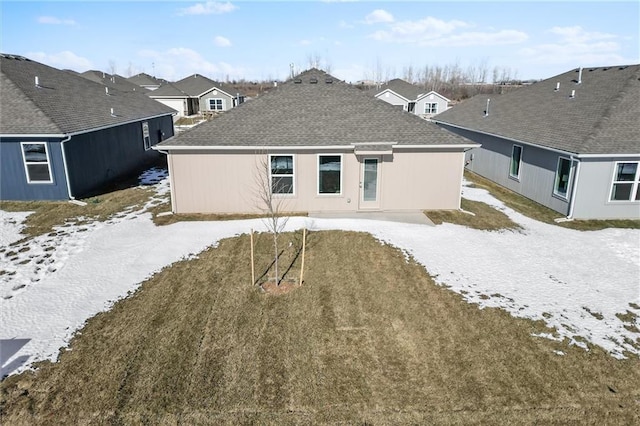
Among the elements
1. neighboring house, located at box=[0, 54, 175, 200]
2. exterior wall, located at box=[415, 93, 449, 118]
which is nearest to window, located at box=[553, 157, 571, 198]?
neighboring house, located at box=[0, 54, 175, 200]

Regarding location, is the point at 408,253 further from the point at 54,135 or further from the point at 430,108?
the point at 430,108

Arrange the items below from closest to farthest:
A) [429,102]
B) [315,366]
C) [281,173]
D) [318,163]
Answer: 1. [315,366]
2. [318,163]
3. [281,173]
4. [429,102]

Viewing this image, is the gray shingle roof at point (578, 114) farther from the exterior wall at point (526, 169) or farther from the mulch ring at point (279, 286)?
the mulch ring at point (279, 286)

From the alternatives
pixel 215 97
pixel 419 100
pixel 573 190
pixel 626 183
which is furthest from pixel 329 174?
pixel 215 97

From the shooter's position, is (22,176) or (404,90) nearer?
(22,176)

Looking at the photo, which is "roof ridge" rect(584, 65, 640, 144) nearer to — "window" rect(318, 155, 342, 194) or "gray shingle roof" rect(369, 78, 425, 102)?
"window" rect(318, 155, 342, 194)

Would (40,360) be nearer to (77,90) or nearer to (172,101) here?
(77,90)
